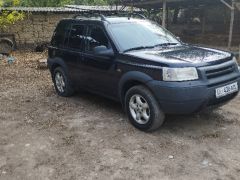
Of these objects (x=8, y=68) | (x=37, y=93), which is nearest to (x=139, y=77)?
(x=37, y=93)

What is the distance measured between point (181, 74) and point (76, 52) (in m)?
2.76

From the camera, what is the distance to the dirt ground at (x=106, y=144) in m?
4.36

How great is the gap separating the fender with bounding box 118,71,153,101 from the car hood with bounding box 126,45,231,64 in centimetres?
29

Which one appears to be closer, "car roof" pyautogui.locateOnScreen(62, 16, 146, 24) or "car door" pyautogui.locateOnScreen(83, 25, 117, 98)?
"car door" pyautogui.locateOnScreen(83, 25, 117, 98)

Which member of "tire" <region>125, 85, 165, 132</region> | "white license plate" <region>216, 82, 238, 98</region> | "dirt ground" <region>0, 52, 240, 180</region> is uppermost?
"white license plate" <region>216, 82, 238, 98</region>

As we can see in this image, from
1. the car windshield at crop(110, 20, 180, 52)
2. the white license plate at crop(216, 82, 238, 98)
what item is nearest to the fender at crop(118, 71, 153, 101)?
the car windshield at crop(110, 20, 180, 52)

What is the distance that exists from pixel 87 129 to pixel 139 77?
1352mm

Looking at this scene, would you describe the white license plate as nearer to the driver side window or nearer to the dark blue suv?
the dark blue suv

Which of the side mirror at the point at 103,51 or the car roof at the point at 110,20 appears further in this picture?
the car roof at the point at 110,20

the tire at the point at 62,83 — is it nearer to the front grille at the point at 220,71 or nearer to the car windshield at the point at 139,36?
the car windshield at the point at 139,36

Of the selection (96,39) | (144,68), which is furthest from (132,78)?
(96,39)

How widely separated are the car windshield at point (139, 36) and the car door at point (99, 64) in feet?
0.78

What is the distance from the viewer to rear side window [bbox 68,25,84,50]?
22.8 ft

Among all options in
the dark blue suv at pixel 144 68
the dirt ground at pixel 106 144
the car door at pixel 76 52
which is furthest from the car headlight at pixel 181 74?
the car door at pixel 76 52
